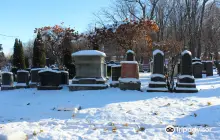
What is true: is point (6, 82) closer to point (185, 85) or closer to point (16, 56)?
point (185, 85)

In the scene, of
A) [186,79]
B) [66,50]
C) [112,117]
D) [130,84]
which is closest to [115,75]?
[130,84]

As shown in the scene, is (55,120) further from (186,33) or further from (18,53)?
(186,33)

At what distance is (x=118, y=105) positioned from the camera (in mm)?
8031

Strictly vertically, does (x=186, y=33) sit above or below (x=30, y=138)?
above

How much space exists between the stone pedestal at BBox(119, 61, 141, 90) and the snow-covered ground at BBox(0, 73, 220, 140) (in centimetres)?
93

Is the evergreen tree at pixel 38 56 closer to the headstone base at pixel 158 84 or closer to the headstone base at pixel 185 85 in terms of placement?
the headstone base at pixel 158 84

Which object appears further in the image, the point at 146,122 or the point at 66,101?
the point at 66,101

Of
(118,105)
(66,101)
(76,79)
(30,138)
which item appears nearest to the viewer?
(30,138)

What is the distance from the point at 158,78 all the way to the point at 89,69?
A: 10.3 ft

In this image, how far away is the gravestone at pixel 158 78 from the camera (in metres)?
10.6

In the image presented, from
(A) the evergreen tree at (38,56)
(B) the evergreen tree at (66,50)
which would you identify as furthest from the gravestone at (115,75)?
(A) the evergreen tree at (38,56)

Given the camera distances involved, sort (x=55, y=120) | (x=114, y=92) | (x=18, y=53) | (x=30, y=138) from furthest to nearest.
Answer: (x=18, y=53)
(x=114, y=92)
(x=55, y=120)
(x=30, y=138)

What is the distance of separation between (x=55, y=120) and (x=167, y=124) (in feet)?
8.88

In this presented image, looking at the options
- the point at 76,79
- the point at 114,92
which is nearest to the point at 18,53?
the point at 76,79
